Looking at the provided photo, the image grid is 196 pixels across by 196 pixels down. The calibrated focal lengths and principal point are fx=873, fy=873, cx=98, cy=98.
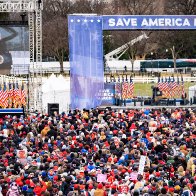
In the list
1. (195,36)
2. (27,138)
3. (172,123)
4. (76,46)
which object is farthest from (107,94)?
(195,36)

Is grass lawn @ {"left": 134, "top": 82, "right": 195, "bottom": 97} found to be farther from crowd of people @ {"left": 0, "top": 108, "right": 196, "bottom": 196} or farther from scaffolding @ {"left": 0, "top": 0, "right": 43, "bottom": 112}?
crowd of people @ {"left": 0, "top": 108, "right": 196, "bottom": 196}

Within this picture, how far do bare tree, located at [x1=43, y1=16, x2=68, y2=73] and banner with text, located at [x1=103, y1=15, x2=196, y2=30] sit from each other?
105ft

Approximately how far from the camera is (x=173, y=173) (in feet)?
75.6

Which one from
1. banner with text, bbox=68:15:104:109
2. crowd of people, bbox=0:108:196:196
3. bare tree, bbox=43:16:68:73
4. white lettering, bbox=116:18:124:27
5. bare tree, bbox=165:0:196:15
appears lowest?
crowd of people, bbox=0:108:196:196

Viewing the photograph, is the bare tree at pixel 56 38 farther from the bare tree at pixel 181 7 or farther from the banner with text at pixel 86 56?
the banner with text at pixel 86 56

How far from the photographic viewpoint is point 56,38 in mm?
73250

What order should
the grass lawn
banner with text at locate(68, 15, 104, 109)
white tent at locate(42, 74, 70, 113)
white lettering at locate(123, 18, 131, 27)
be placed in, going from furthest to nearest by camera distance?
the grass lawn → white tent at locate(42, 74, 70, 113) → white lettering at locate(123, 18, 131, 27) → banner with text at locate(68, 15, 104, 109)

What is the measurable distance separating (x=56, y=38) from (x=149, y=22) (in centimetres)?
3346

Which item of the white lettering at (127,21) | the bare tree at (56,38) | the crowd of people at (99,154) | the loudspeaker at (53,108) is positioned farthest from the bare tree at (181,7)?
the crowd of people at (99,154)

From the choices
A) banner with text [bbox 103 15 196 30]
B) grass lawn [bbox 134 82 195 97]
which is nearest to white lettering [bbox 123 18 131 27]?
banner with text [bbox 103 15 196 30]

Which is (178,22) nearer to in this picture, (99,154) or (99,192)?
(99,154)

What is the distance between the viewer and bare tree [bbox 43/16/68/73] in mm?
73188

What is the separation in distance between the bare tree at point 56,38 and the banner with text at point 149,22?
105 feet

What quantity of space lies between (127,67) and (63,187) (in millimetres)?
53685
